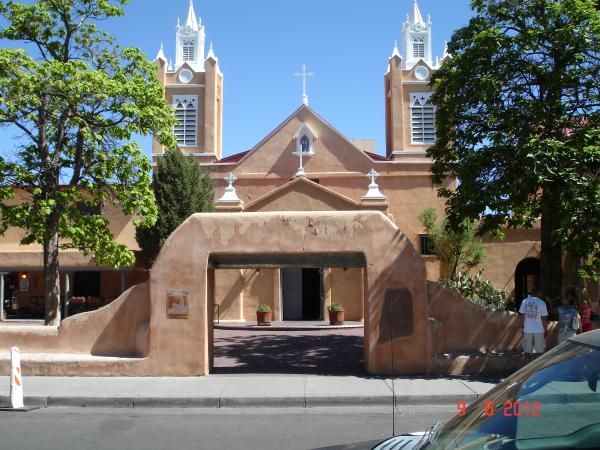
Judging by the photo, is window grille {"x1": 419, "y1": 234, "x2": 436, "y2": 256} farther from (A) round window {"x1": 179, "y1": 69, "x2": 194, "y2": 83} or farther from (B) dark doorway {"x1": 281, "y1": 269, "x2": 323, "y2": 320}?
(A) round window {"x1": 179, "y1": 69, "x2": 194, "y2": 83}

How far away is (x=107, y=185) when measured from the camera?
14195 millimetres

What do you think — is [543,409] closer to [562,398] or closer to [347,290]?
[562,398]

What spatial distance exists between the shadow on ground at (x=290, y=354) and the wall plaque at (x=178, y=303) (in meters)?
1.69

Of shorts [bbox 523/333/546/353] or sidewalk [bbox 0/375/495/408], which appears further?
shorts [bbox 523/333/546/353]

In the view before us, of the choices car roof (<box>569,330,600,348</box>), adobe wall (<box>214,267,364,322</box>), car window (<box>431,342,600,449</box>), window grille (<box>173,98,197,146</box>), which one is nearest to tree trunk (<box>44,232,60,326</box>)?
adobe wall (<box>214,267,364,322</box>)

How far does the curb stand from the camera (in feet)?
33.1

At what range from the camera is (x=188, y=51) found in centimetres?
3331

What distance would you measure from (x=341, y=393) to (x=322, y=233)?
10.8ft

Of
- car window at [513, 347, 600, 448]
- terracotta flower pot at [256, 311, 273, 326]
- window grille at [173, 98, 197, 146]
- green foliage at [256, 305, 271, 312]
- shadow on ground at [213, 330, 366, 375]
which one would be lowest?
shadow on ground at [213, 330, 366, 375]

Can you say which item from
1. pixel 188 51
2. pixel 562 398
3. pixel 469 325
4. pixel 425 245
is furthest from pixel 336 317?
pixel 562 398

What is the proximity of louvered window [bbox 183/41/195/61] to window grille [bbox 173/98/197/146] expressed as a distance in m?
2.96

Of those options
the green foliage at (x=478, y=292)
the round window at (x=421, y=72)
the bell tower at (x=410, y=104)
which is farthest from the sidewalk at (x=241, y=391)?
the round window at (x=421, y=72)

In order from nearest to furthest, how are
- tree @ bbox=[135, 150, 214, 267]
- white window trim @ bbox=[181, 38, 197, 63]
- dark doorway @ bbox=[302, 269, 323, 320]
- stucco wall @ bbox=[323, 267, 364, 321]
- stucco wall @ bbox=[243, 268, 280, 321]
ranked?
1. stucco wall @ bbox=[323, 267, 364, 321]
2. stucco wall @ bbox=[243, 268, 280, 321]
3. tree @ bbox=[135, 150, 214, 267]
4. dark doorway @ bbox=[302, 269, 323, 320]
5. white window trim @ bbox=[181, 38, 197, 63]

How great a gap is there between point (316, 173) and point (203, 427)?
819 inches
